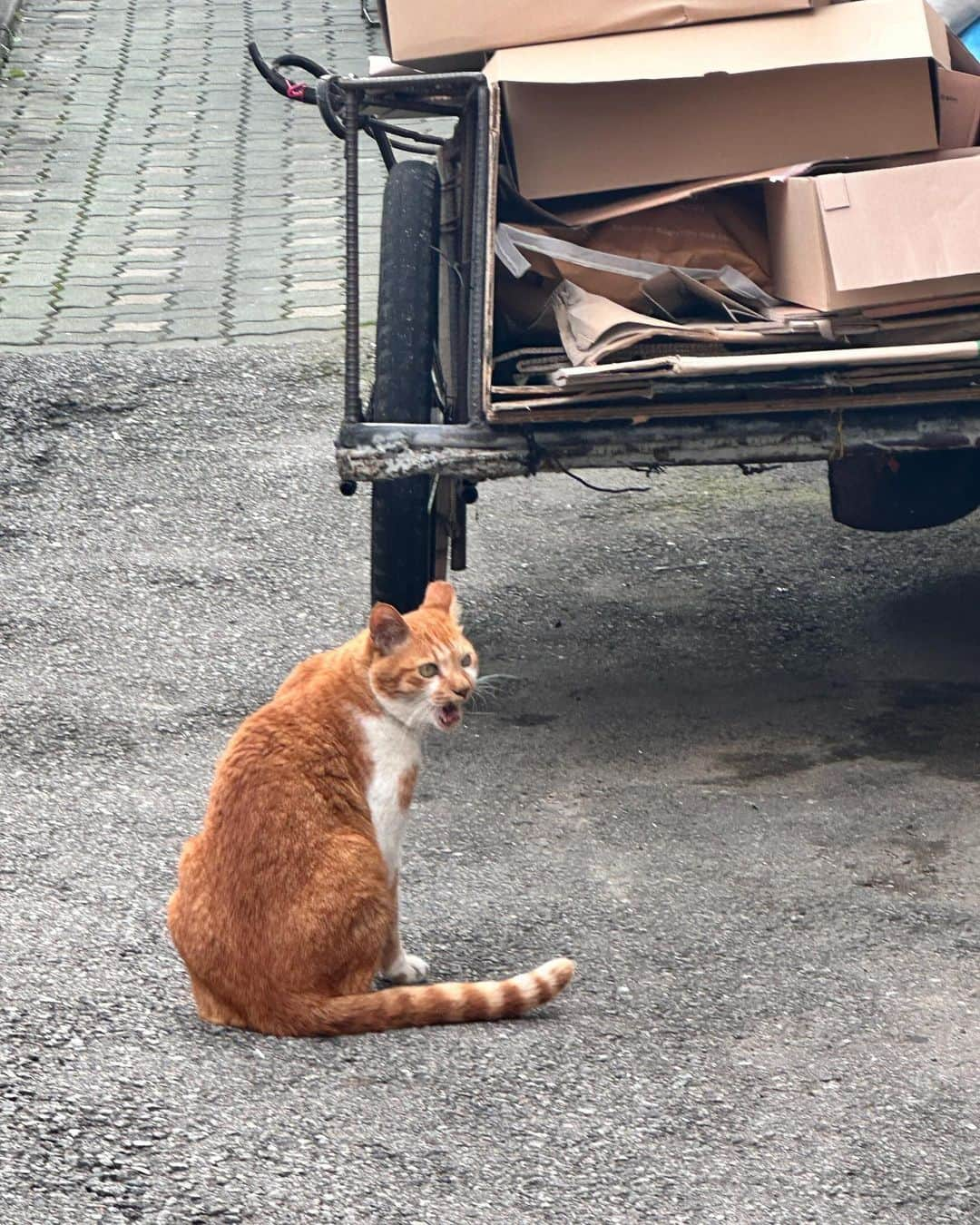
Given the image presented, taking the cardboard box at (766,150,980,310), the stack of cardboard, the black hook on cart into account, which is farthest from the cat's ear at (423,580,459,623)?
the black hook on cart

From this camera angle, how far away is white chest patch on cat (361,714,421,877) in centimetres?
325

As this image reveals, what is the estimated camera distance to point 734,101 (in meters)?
4.15

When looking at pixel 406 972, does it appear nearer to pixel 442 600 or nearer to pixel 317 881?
pixel 317 881

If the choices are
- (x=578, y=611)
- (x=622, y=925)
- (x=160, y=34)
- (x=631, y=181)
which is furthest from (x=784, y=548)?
(x=160, y=34)

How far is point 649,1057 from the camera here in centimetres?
303

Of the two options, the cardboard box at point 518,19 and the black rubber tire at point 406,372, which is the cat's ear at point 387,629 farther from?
the cardboard box at point 518,19

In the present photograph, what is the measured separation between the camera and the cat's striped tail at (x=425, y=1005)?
10.00 ft

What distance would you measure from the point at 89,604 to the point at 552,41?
2313 millimetres

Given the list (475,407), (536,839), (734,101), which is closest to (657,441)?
(475,407)

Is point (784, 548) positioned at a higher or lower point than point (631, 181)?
lower

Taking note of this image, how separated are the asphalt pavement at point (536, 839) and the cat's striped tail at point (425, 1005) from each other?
31 millimetres

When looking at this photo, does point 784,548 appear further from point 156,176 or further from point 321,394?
point 156,176

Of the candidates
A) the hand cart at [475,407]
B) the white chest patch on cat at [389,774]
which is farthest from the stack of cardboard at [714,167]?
the white chest patch on cat at [389,774]

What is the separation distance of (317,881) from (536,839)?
1.00m
